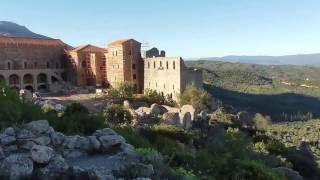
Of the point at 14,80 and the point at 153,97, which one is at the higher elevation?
the point at 14,80

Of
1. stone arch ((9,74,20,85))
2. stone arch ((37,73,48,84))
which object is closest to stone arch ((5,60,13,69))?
stone arch ((9,74,20,85))

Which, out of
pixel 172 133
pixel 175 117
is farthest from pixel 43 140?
pixel 175 117

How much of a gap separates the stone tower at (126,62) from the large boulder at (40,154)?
4252 cm

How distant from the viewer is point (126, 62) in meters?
55.3

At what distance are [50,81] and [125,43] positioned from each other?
14045mm

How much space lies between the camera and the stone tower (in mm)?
55031

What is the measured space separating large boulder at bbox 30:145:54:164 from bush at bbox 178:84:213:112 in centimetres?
3407

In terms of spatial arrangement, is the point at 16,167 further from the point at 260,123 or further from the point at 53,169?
the point at 260,123

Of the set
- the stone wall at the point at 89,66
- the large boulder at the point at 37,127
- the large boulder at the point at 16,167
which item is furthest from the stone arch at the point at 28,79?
the large boulder at the point at 16,167

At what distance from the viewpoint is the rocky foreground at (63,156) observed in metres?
11.2

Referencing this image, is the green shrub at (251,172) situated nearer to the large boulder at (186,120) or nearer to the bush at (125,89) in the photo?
the large boulder at (186,120)

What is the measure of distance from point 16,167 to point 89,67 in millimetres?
50454

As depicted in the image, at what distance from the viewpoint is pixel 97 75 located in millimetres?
60188

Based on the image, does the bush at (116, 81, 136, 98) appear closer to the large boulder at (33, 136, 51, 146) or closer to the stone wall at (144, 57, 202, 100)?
the stone wall at (144, 57, 202, 100)
